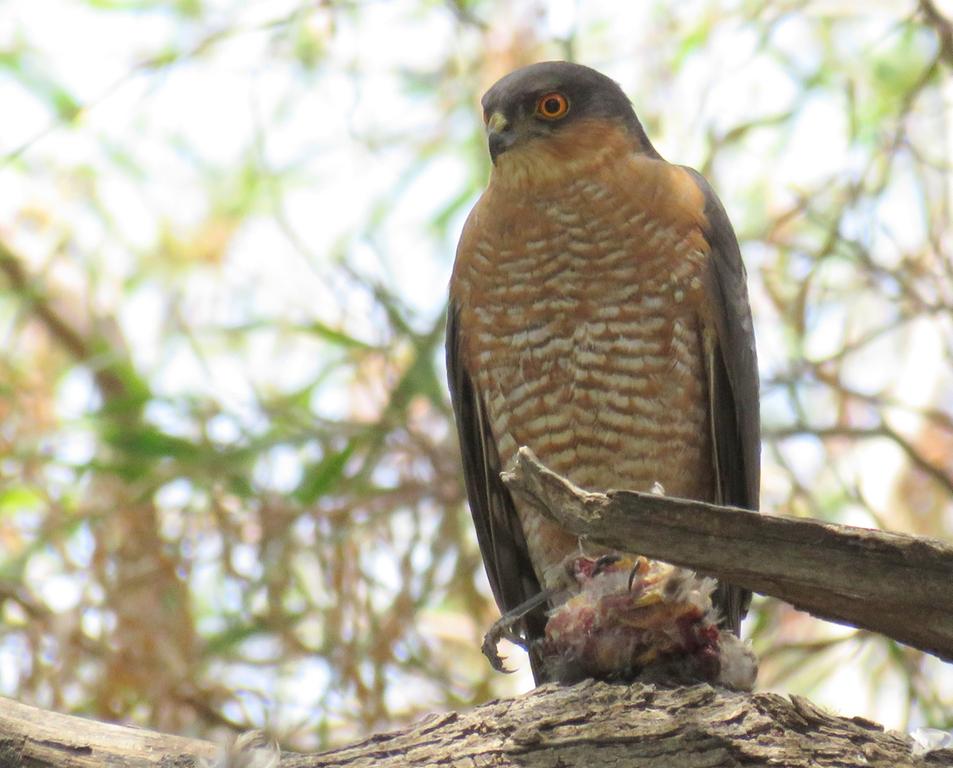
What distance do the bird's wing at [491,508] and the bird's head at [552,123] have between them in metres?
0.65

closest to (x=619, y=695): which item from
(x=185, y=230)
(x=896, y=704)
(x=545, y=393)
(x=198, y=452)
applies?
(x=545, y=393)

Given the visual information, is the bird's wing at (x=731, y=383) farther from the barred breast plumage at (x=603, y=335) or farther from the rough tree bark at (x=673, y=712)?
the rough tree bark at (x=673, y=712)

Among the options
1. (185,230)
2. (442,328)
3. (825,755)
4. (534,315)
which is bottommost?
(825,755)

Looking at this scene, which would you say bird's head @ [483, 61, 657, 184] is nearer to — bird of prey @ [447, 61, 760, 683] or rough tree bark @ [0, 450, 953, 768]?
bird of prey @ [447, 61, 760, 683]

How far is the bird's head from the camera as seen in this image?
4719mm

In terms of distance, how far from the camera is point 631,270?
441 centimetres

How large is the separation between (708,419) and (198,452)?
2.73 metres

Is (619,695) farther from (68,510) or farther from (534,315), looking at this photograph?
(68,510)

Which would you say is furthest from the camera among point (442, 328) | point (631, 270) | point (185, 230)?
point (185, 230)

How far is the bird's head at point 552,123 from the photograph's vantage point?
4.72 metres

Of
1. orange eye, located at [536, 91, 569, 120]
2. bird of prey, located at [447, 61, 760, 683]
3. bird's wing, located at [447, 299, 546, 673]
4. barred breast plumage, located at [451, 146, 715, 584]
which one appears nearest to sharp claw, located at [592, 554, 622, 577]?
bird of prey, located at [447, 61, 760, 683]

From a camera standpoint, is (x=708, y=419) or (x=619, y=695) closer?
(x=619, y=695)

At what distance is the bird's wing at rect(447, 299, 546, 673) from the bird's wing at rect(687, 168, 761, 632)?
0.80m

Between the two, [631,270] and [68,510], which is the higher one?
[68,510]
